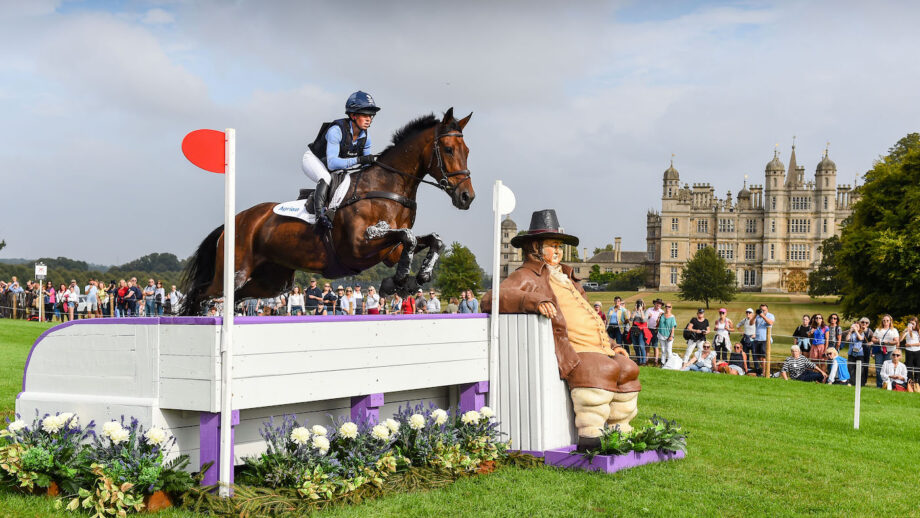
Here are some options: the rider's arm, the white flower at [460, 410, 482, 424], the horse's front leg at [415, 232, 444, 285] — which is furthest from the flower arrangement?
the rider's arm

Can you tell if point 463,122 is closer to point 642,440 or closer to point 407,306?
point 642,440

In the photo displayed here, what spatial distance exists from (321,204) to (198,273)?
1717 mm

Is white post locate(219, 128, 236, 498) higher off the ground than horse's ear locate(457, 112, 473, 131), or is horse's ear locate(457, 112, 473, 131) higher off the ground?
horse's ear locate(457, 112, 473, 131)

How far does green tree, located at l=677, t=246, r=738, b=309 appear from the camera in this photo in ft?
244

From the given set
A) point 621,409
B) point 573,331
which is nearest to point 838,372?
point 621,409

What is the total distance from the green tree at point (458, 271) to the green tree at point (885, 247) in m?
33.7

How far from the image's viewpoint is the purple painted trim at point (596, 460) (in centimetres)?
620

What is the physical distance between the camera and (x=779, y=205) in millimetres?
102875

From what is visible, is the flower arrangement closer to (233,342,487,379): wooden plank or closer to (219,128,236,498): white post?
(233,342,487,379): wooden plank

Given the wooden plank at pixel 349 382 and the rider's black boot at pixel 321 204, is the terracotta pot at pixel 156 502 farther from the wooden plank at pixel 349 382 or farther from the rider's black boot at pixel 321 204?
the rider's black boot at pixel 321 204

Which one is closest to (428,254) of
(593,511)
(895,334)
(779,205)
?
(593,511)

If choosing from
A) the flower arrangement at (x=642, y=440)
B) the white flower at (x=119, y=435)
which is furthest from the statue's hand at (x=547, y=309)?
the white flower at (x=119, y=435)

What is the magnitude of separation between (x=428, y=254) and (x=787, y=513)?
10.4ft

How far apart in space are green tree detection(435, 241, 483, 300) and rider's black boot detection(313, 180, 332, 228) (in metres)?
53.6
